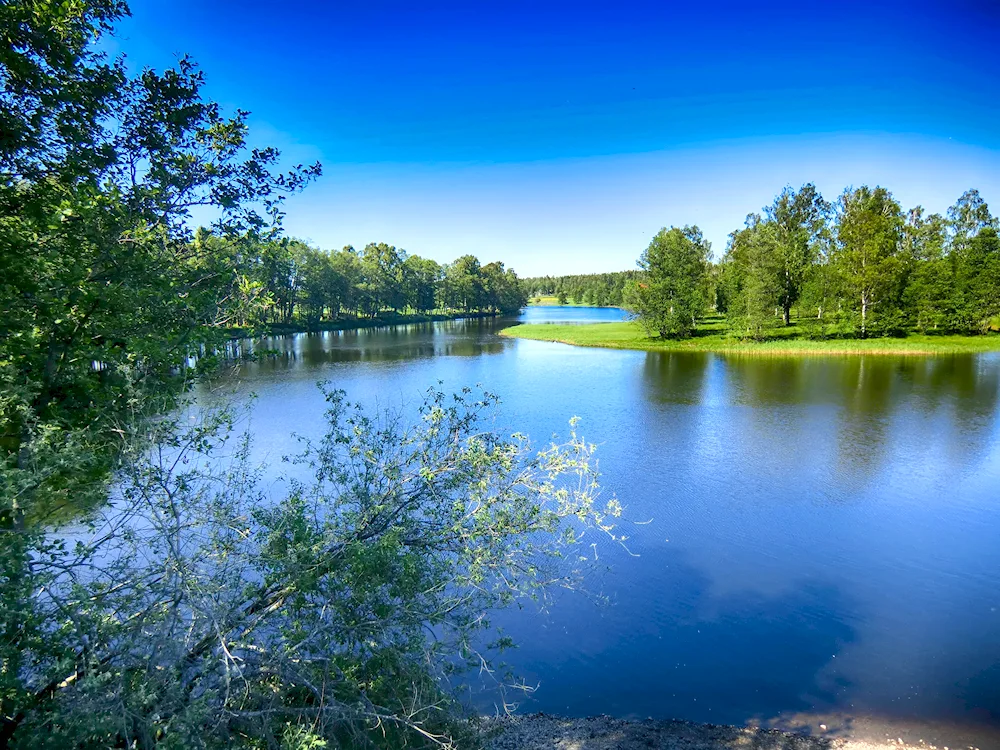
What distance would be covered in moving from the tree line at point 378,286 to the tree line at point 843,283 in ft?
109

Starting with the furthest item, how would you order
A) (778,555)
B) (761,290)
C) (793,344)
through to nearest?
(761,290)
(793,344)
(778,555)

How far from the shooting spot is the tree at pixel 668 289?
160ft

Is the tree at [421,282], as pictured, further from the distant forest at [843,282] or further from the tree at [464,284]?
the distant forest at [843,282]

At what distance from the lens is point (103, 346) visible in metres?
7.05

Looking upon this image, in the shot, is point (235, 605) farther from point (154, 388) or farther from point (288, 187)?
point (288, 187)

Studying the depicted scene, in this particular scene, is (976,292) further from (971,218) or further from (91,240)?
(91,240)

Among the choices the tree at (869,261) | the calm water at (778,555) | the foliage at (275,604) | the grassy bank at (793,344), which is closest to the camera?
the foliage at (275,604)

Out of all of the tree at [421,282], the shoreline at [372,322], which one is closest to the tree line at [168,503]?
the shoreline at [372,322]

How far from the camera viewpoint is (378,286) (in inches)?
3187

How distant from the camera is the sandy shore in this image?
24.0 ft

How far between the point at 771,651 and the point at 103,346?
11.1 m

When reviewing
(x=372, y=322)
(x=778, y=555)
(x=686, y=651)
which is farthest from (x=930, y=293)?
(x=372, y=322)

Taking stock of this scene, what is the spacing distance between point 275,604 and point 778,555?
11.0 metres

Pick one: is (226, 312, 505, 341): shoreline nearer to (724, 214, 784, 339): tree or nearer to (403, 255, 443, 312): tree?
(403, 255, 443, 312): tree
